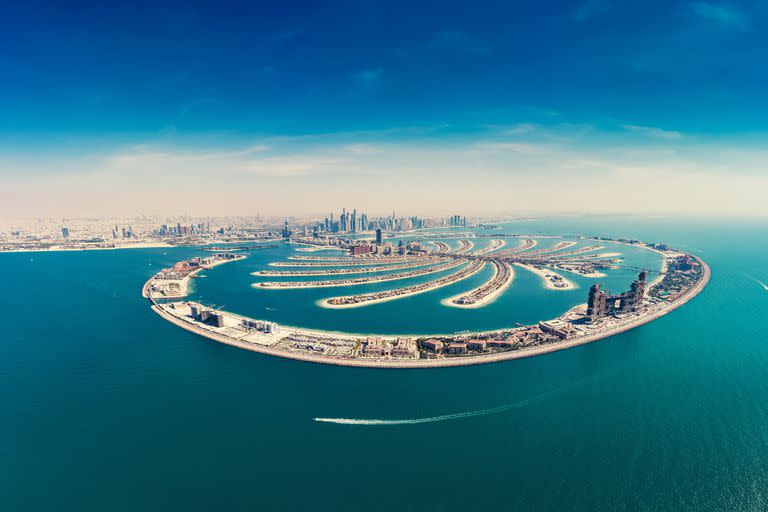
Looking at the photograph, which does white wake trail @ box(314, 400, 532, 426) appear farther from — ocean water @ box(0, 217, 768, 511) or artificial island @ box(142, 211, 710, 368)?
artificial island @ box(142, 211, 710, 368)

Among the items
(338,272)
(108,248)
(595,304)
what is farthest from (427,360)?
(108,248)

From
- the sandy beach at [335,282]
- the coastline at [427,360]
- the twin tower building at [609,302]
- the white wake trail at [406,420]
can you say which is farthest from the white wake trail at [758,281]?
the white wake trail at [406,420]

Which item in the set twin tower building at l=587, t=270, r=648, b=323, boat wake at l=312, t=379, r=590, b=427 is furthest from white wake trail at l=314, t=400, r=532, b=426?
twin tower building at l=587, t=270, r=648, b=323

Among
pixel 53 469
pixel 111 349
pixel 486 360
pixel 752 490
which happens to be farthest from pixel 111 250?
pixel 752 490

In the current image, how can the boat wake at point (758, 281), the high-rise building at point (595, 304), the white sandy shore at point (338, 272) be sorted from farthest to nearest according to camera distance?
the white sandy shore at point (338, 272), the boat wake at point (758, 281), the high-rise building at point (595, 304)

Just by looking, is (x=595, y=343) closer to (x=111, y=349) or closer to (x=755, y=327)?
(x=755, y=327)

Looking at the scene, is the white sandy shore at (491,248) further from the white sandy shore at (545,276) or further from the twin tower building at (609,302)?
the twin tower building at (609,302)
